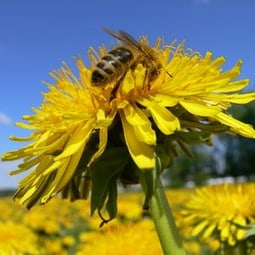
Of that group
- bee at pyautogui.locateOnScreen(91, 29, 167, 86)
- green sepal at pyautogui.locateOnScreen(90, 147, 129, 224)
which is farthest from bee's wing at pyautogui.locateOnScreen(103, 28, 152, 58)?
green sepal at pyautogui.locateOnScreen(90, 147, 129, 224)

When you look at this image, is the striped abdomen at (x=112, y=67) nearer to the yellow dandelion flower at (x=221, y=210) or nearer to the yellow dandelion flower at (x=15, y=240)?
the yellow dandelion flower at (x=221, y=210)

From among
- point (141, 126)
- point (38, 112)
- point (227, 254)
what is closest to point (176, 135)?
point (141, 126)

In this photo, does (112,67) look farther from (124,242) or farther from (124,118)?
(124,242)

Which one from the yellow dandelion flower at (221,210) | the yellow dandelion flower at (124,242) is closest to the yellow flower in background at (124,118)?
the yellow dandelion flower at (124,242)

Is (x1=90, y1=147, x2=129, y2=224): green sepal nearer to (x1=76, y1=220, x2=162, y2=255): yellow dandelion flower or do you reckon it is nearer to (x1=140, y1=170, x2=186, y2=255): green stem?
(x1=140, y1=170, x2=186, y2=255): green stem

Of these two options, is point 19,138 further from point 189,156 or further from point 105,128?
point 189,156

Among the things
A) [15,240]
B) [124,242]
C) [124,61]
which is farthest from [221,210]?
[124,61]
